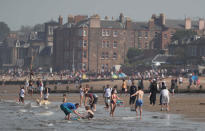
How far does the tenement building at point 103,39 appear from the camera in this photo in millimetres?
130875

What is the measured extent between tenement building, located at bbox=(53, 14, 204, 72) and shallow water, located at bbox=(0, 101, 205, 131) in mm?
88434

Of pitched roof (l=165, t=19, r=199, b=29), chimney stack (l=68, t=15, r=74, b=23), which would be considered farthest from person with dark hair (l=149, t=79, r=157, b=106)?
pitched roof (l=165, t=19, r=199, b=29)

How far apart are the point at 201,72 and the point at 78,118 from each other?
67.3 m

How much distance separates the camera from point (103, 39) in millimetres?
132125

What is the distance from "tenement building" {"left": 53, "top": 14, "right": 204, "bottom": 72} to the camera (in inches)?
5153

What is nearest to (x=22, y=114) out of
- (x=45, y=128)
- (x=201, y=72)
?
(x=45, y=128)

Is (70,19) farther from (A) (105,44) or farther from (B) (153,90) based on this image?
(B) (153,90)

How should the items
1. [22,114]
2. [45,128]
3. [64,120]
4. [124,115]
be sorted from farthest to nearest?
1. [22,114]
2. [124,115]
3. [64,120]
4. [45,128]

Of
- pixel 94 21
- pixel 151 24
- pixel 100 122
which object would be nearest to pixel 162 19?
pixel 151 24

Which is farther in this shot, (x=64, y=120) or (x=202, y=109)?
(x=202, y=109)

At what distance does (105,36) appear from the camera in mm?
132375

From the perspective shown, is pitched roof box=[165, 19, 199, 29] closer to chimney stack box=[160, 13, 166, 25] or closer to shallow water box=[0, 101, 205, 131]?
chimney stack box=[160, 13, 166, 25]

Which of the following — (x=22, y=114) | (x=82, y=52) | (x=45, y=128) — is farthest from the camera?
(x=82, y=52)

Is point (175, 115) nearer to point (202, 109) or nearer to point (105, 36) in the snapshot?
point (202, 109)
